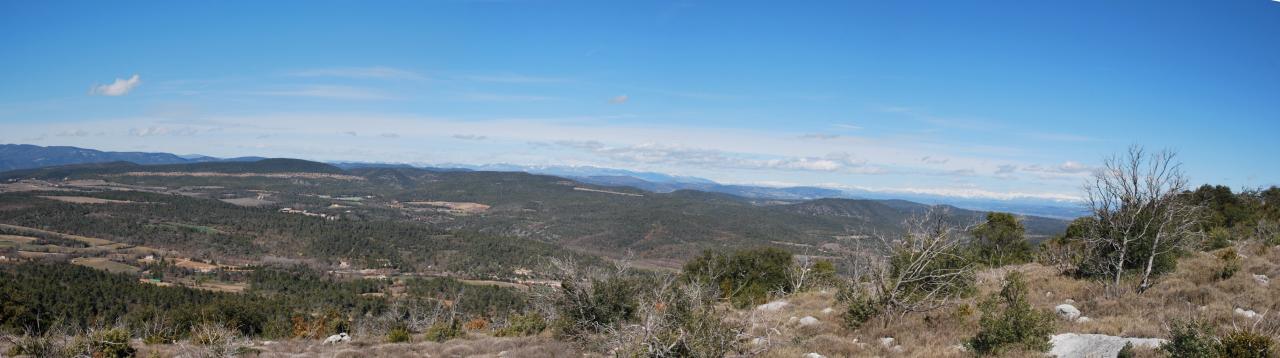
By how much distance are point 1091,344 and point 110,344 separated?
2344cm

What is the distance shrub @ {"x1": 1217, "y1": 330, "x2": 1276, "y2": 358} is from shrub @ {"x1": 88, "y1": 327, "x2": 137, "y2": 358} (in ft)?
76.3

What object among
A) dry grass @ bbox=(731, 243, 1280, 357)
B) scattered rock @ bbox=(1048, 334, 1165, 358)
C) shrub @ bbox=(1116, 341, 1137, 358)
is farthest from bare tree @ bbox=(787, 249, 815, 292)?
shrub @ bbox=(1116, 341, 1137, 358)

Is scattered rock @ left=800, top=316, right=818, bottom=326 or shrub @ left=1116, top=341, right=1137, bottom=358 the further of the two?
scattered rock @ left=800, top=316, right=818, bottom=326

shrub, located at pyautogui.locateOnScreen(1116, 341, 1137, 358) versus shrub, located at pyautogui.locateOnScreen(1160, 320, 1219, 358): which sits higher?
shrub, located at pyautogui.locateOnScreen(1160, 320, 1219, 358)

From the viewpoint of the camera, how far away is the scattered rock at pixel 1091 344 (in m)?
8.91

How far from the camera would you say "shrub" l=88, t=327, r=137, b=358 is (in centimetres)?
1515

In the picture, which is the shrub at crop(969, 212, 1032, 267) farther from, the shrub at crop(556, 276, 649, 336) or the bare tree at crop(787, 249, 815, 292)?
the shrub at crop(556, 276, 649, 336)

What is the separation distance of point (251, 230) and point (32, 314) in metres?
101

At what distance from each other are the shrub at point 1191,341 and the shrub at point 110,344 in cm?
2269

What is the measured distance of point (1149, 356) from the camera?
27.4 feet

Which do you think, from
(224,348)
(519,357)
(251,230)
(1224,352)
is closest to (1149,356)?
(1224,352)

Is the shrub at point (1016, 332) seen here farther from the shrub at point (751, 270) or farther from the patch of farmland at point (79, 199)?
the patch of farmland at point (79, 199)

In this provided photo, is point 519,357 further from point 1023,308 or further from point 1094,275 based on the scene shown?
point 1094,275

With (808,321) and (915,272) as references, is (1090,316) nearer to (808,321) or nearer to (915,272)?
(915,272)
